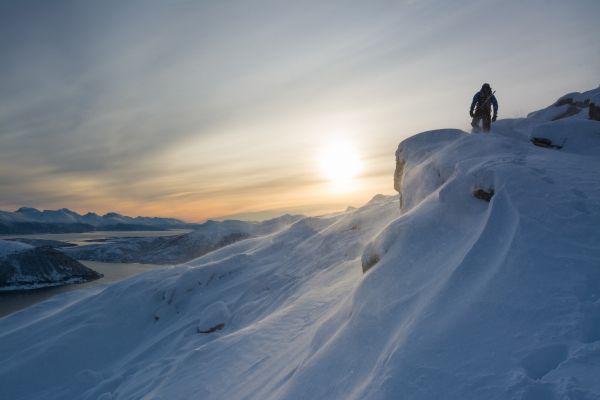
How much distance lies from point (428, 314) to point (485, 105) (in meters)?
14.3

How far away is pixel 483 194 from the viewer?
935 centimetres

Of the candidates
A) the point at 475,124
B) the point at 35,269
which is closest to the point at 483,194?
the point at 475,124

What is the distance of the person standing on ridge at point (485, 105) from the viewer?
15984 millimetres

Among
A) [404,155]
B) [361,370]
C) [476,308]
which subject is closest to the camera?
[476,308]

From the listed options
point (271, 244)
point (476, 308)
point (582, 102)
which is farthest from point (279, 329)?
point (582, 102)

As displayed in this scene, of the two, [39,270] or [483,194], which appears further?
[39,270]

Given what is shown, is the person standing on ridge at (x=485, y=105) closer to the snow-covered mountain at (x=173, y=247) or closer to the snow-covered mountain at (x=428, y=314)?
the snow-covered mountain at (x=428, y=314)

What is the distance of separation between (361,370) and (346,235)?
1806 centimetres

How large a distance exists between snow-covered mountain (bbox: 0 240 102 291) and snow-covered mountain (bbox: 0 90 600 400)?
89.6 meters

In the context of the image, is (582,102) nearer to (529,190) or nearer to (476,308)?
(529,190)

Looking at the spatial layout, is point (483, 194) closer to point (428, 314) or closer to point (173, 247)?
point (428, 314)

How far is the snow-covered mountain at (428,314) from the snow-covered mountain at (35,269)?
8959 centimetres

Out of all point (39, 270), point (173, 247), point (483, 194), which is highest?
point (483, 194)

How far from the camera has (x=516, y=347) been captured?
4570 mm
